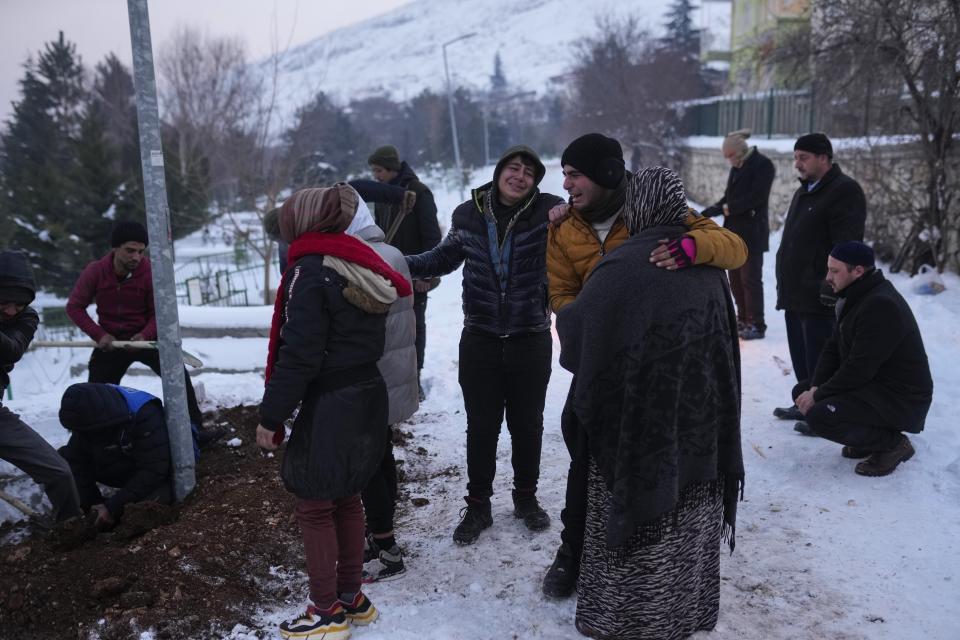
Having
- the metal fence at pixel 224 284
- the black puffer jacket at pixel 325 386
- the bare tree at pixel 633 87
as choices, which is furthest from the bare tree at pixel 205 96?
the black puffer jacket at pixel 325 386

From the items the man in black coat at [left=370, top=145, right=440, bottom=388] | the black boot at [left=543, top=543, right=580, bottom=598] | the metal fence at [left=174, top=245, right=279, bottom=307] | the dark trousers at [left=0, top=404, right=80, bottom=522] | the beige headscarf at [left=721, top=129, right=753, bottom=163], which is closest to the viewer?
the black boot at [left=543, top=543, right=580, bottom=598]

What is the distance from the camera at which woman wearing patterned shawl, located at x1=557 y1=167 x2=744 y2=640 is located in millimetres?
2391

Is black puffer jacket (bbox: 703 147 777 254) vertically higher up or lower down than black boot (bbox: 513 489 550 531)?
higher up

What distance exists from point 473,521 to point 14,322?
2617 millimetres

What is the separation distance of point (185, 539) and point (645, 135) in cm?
2368

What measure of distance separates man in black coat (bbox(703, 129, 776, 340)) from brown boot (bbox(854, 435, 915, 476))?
9.63ft

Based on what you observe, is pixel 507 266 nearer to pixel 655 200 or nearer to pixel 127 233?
pixel 655 200

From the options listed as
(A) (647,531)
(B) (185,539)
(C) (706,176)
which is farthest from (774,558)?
(C) (706,176)

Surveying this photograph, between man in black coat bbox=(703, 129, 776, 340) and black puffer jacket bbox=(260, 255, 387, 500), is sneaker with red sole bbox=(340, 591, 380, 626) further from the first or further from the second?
man in black coat bbox=(703, 129, 776, 340)

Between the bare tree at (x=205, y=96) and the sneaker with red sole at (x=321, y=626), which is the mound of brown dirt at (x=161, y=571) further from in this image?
the bare tree at (x=205, y=96)

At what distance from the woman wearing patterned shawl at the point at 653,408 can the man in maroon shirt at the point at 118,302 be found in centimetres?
326

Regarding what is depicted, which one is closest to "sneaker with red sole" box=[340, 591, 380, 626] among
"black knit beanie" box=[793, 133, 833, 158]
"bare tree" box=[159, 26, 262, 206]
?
"black knit beanie" box=[793, 133, 833, 158]

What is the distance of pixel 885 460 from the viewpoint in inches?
161

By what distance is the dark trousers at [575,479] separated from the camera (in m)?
2.75
